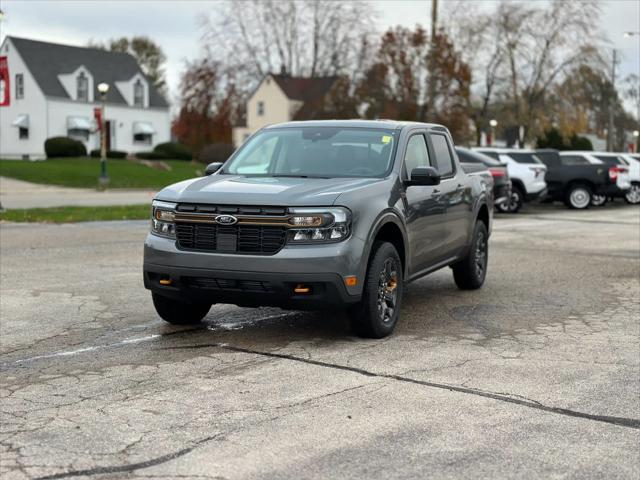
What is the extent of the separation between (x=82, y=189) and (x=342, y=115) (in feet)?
73.7

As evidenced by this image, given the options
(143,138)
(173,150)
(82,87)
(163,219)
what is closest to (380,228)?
(163,219)

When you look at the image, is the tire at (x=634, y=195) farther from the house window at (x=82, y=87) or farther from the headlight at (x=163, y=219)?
the house window at (x=82, y=87)

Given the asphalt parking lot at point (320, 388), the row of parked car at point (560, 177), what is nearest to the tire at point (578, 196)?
the row of parked car at point (560, 177)

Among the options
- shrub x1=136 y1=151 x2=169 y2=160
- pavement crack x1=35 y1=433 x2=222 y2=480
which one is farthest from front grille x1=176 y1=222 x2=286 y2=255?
shrub x1=136 y1=151 x2=169 y2=160

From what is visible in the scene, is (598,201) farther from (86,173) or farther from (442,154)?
(442,154)

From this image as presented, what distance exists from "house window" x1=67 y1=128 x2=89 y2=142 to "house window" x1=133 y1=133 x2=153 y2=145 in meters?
4.73

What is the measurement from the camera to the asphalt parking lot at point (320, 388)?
4.52m

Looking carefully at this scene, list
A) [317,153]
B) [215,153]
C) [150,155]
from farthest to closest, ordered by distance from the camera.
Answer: [215,153] < [150,155] < [317,153]

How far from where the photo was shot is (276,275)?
6.88 meters

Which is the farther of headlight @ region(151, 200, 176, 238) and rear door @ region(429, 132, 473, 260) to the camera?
rear door @ region(429, 132, 473, 260)

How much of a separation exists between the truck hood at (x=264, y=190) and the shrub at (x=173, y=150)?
53.5 m

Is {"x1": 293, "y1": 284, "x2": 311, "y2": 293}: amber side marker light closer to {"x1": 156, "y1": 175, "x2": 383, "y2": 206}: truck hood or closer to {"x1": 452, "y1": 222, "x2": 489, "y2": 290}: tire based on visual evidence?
{"x1": 156, "y1": 175, "x2": 383, "y2": 206}: truck hood

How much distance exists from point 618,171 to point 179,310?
24031mm

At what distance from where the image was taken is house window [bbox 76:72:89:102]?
198 ft
